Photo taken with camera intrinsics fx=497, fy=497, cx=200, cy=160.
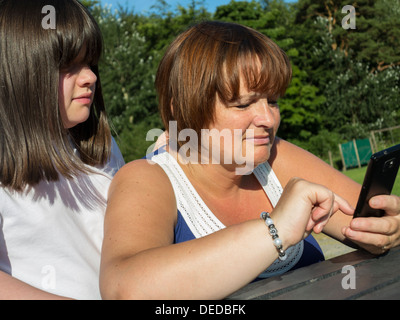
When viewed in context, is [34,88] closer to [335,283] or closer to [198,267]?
[198,267]

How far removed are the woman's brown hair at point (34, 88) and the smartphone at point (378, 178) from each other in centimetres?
105

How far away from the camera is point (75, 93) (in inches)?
78.4

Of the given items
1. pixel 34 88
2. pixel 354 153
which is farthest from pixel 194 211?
pixel 354 153

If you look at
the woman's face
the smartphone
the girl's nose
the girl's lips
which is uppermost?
the girl's nose

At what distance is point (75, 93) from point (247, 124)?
70cm

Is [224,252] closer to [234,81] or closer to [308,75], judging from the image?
[234,81]

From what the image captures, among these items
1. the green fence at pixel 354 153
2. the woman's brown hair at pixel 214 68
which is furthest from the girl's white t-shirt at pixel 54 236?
the green fence at pixel 354 153

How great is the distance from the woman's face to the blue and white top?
0.69 ft

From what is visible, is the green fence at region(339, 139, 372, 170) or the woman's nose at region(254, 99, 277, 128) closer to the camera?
the woman's nose at region(254, 99, 277, 128)

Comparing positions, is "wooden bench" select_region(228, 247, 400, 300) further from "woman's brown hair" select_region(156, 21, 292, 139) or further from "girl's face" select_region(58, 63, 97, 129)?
"girl's face" select_region(58, 63, 97, 129)

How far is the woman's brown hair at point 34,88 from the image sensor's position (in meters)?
1.75

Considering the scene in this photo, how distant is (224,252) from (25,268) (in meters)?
0.76

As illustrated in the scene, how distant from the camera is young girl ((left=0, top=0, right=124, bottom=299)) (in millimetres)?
1669

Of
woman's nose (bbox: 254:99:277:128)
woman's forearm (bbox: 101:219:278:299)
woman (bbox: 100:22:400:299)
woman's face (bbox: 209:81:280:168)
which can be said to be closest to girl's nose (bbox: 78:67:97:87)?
woman (bbox: 100:22:400:299)
